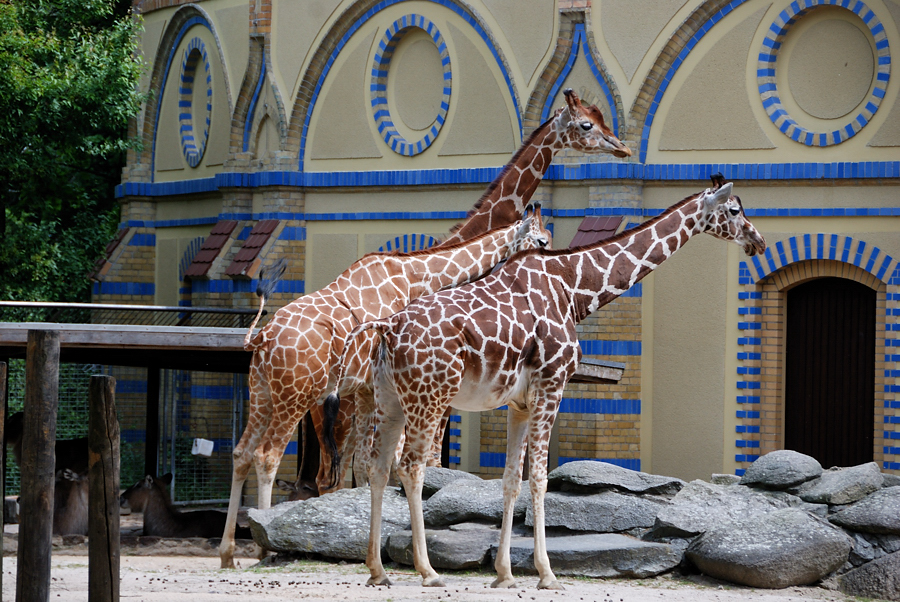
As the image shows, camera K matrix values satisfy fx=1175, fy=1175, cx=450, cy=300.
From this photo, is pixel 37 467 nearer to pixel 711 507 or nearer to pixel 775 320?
pixel 711 507

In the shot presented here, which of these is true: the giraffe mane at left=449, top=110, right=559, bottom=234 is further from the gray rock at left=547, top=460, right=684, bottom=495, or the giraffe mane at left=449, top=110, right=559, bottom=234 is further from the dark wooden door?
the dark wooden door

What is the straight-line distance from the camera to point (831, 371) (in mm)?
13812

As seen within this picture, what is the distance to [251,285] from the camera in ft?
54.2

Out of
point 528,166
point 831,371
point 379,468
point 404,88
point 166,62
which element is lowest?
point 379,468

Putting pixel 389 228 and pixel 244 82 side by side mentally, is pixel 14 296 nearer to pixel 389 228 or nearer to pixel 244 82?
pixel 244 82

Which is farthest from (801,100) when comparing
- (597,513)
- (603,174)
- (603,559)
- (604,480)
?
(603,559)

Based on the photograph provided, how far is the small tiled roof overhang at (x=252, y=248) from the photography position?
16.4m

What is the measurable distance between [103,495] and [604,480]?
4437mm

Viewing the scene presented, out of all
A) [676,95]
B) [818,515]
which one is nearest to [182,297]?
[676,95]

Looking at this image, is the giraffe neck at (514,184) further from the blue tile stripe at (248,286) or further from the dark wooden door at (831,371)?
the blue tile stripe at (248,286)

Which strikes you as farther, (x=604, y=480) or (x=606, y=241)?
(x=604, y=480)

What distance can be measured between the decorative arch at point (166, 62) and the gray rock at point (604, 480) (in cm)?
998

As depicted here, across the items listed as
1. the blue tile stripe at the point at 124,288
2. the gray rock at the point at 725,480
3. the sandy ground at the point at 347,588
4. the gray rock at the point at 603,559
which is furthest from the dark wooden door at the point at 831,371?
the blue tile stripe at the point at 124,288

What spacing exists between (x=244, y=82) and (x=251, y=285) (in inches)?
122
